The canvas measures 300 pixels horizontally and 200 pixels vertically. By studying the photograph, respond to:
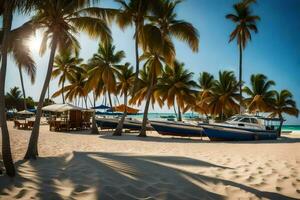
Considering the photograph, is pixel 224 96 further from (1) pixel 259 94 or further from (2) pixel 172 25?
(2) pixel 172 25

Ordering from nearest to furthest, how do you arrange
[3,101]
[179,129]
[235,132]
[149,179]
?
[149,179] → [3,101] → [235,132] → [179,129]

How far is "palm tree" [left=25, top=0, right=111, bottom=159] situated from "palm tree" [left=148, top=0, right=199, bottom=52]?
27.9ft

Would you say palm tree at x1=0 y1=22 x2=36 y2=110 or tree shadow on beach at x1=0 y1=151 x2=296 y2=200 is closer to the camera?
tree shadow on beach at x1=0 y1=151 x2=296 y2=200

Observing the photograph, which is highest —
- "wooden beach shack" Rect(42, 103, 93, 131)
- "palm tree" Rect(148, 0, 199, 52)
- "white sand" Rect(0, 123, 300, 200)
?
A: "palm tree" Rect(148, 0, 199, 52)

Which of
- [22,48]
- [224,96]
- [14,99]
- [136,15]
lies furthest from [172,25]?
[14,99]

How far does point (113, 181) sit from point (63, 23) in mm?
5863

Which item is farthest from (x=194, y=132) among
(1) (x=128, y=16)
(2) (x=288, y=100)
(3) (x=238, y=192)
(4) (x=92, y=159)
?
(2) (x=288, y=100)

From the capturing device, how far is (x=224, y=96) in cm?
3462

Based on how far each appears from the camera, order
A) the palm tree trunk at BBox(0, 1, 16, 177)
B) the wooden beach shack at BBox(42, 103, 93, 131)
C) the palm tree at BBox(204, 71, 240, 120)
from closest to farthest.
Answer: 1. the palm tree trunk at BBox(0, 1, 16, 177)
2. the wooden beach shack at BBox(42, 103, 93, 131)
3. the palm tree at BBox(204, 71, 240, 120)

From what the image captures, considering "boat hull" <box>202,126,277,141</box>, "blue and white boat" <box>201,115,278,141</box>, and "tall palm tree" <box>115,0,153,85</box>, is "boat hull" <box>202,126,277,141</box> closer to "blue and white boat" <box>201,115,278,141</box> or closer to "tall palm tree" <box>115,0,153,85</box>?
"blue and white boat" <box>201,115,278,141</box>

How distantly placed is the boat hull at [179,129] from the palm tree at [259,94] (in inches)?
700

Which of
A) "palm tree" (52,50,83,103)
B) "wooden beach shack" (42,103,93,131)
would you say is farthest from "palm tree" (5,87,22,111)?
"wooden beach shack" (42,103,93,131)

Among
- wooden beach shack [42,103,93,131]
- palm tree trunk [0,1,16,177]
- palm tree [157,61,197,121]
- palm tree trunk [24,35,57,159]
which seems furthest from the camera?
palm tree [157,61,197,121]

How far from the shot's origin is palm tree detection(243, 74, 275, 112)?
111ft
